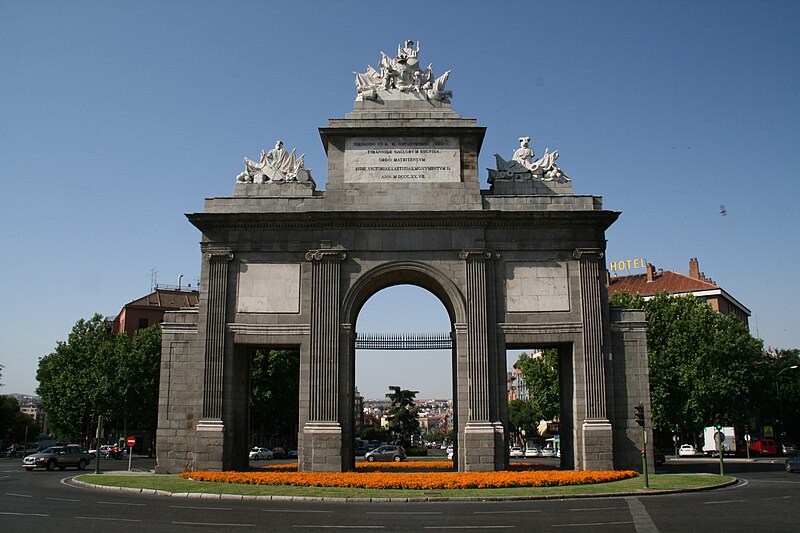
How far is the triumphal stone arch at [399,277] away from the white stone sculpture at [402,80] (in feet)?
3.36

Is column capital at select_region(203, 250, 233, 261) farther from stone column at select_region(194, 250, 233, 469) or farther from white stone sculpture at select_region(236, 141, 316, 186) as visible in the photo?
white stone sculpture at select_region(236, 141, 316, 186)

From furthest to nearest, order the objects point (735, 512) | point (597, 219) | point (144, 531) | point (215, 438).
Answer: point (597, 219), point (215, 438), point (735, 512), point (144, 531)

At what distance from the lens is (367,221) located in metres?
33.2

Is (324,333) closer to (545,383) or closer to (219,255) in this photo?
(219,255)

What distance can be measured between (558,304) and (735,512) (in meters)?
14.6

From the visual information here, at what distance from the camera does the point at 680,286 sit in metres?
87.8

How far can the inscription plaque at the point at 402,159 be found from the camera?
33906 millimetres

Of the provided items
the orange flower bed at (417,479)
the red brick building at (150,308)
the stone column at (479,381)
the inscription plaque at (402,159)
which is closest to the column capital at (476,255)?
the stone column at (479,381)

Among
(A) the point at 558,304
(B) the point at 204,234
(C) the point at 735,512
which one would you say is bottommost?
(C) the point at 735,512

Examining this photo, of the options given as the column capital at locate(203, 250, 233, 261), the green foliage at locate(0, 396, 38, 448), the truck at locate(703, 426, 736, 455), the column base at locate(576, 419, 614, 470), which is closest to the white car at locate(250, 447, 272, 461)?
the column capital at locate(203, 250, 233, 261)

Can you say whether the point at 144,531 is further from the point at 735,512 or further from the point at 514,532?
the point at 735,512

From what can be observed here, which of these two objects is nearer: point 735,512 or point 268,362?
point 735,512

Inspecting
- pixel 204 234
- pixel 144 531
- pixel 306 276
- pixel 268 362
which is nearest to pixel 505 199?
pixel 306 276

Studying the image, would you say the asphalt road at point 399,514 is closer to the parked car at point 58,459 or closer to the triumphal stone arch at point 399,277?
the triumphal stone arch at point 399,277
